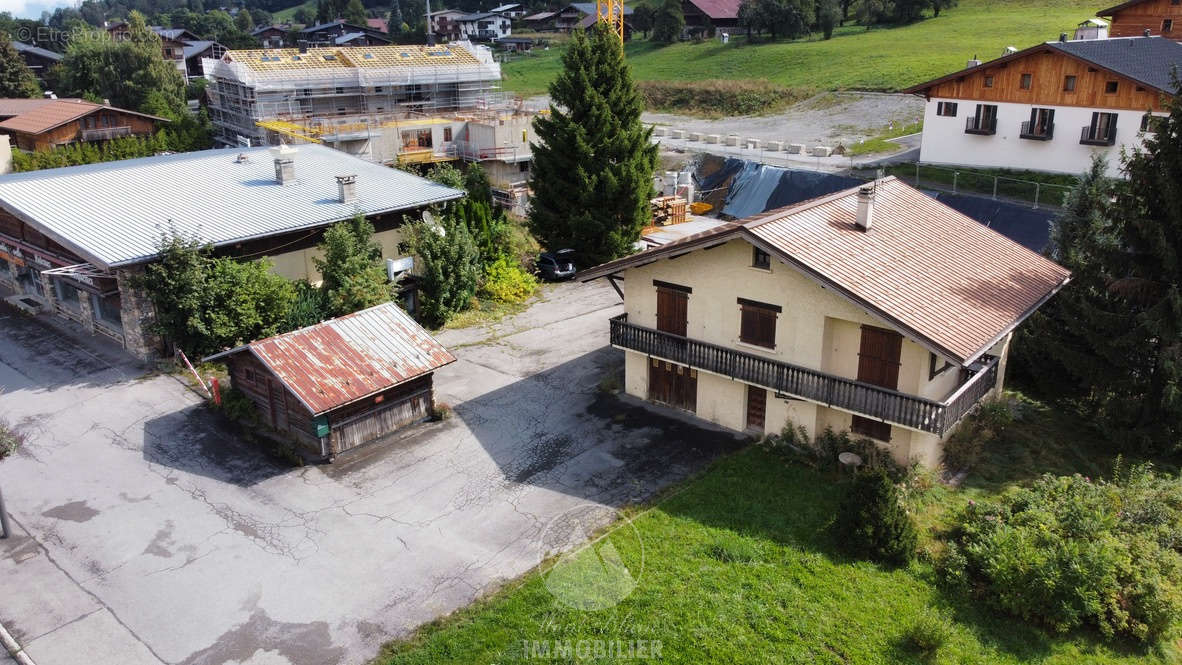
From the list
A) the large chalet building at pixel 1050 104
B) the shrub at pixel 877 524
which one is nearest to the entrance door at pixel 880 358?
the shrub at pixel 877 524

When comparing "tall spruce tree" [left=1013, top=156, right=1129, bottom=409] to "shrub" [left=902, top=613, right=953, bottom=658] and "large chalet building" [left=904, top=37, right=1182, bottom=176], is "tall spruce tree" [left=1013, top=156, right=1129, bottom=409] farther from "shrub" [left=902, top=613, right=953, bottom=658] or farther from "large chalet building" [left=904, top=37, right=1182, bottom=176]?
"large chalet building" [left=904, top=37, right=1182, bottom=176]

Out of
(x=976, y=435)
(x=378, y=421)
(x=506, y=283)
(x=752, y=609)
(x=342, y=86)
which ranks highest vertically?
(x=342, y=86)

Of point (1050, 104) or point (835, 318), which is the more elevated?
point (1050, 104)

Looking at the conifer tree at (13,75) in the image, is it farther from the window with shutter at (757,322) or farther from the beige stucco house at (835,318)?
the window with shutter at (757,322)

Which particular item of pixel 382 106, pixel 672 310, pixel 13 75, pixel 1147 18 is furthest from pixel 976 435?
pixel 13 75

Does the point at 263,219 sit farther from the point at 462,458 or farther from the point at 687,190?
the point at 687,190

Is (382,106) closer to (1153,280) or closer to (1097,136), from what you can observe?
(1097,136)

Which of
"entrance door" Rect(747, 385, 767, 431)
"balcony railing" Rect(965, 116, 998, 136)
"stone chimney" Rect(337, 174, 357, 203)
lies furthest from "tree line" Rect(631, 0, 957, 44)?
"entrance door" Rect(747, 385, 767, 431)
